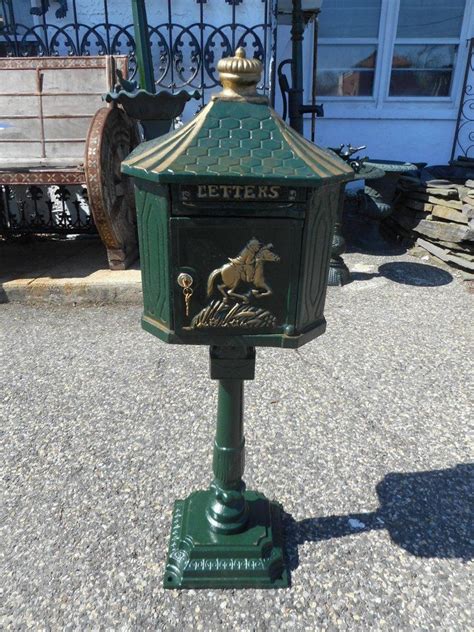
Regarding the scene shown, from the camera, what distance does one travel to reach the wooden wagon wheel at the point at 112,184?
4.04 meters

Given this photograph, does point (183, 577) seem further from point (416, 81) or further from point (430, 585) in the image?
point (416, 81)

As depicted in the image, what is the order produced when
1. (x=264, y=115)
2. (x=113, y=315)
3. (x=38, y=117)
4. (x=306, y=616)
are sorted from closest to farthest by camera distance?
1. (x=264, y=115)
2. (x=306, y=616)
3. (x=113, y=315)
4. (x=38, y=117)

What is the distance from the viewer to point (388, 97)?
6.91 meters

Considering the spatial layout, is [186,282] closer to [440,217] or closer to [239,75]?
[239,75]

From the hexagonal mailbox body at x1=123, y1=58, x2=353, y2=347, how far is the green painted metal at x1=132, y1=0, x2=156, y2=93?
2.81 meters

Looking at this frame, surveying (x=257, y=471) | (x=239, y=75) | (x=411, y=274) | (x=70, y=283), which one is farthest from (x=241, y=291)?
(x=411, y=274)

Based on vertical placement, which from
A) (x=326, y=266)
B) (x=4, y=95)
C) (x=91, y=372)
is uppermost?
(x=4, y=95)

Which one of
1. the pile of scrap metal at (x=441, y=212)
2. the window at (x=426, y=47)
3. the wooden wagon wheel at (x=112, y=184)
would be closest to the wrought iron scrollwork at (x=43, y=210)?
Result: the wooden wagon wheel at (x=112, y=184)

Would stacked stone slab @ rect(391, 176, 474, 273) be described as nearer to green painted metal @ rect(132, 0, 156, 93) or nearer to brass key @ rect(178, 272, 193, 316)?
green painted metal @ rect(132, 0, 156, 93)

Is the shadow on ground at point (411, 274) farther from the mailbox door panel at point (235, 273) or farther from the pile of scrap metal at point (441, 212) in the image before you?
the mailbox door panel at point (235, 273)

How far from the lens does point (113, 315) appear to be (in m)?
4.23

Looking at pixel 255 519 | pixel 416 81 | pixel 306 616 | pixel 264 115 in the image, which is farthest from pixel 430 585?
pixel 416 81

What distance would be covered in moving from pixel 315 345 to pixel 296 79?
9.71 feet

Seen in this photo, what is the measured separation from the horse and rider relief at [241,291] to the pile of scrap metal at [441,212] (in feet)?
13.1
